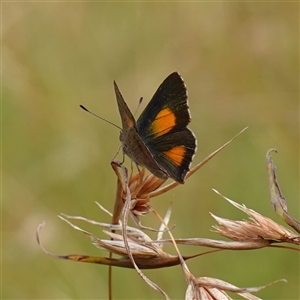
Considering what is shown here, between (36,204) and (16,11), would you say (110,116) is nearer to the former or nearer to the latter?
(36,204)

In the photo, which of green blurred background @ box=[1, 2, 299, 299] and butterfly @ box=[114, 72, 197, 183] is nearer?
butterfly @ box=[114, 72, 197, 183]

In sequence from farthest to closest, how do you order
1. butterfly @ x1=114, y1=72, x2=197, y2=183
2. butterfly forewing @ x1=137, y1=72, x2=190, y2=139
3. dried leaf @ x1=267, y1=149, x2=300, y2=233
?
butterfly forewing @ x1=137, y1=72, x2=190, y2=139 → butterfly @ x1=114, y1=72, x2=197, y2=183 → dried leaf @ x1=267, y1=149, x2=300, y2=233

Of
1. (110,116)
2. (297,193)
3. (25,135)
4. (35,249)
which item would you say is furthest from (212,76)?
(35,249)

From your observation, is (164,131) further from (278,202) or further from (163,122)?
(278,202)

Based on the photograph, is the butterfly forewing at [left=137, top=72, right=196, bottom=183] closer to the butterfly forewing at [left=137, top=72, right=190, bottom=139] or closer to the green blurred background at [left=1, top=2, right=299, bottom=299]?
the butterfly forewing at [left=137, top=72, right=190, bottom=139]

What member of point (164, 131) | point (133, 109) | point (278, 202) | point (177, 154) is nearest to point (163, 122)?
point (164, 131)

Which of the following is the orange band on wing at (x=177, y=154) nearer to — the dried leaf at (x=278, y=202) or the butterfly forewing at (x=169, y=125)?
the butterfly forewing at (x=169, y=125)

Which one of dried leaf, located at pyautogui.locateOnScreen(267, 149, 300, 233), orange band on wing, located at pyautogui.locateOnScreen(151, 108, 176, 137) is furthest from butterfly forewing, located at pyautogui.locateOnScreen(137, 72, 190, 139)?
dried leaf, located at pyautogui.locateOnScreen(267, 149, 300, 233)
